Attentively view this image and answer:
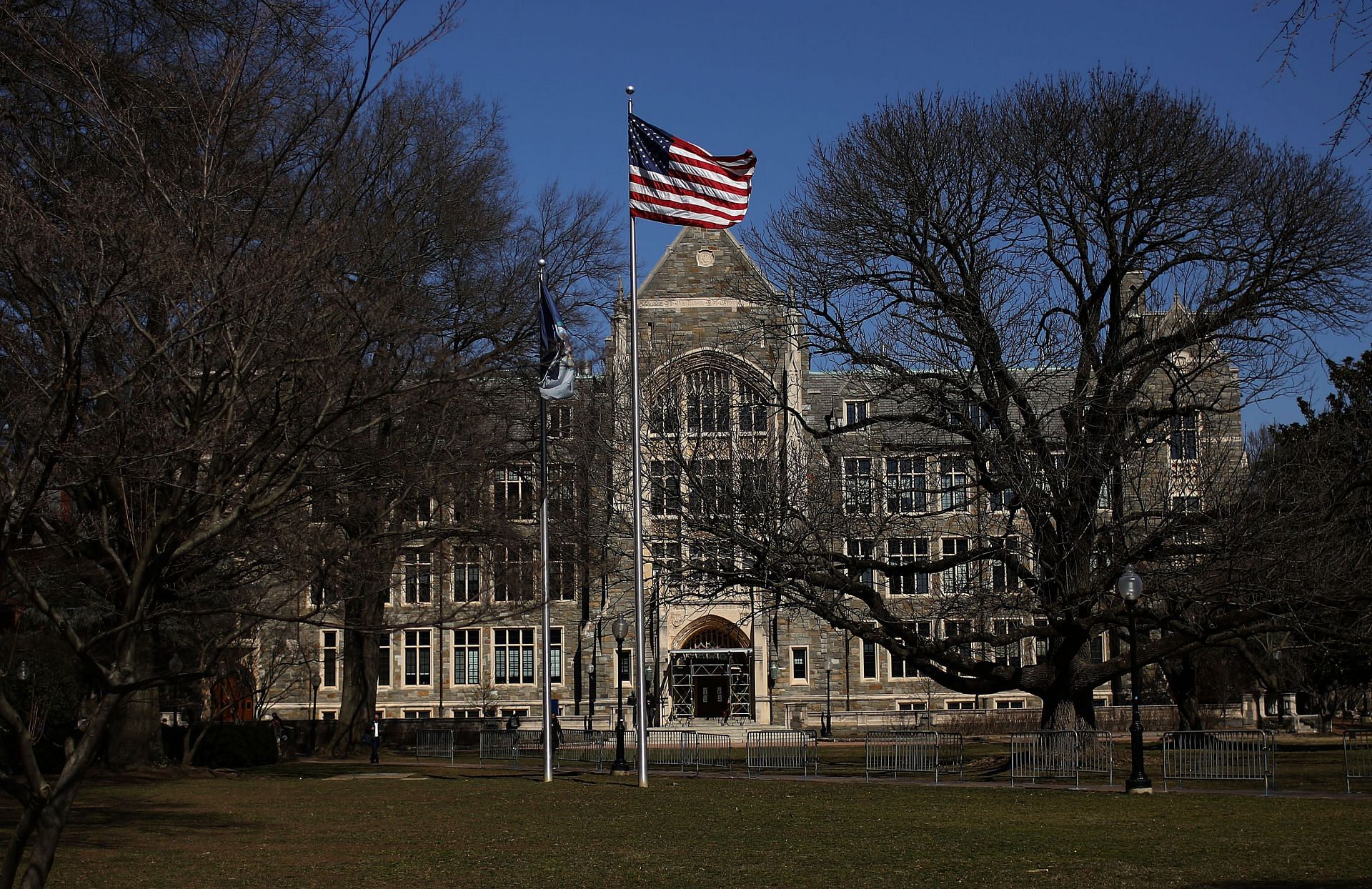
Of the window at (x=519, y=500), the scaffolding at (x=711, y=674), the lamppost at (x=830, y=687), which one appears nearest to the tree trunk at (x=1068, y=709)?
the window at (x=519, y=500)

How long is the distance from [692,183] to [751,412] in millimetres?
15408

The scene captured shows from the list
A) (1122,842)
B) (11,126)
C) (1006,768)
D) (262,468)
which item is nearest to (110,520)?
(262,468)

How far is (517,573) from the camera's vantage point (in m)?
30.5

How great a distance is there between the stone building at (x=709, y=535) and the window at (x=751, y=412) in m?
0.20

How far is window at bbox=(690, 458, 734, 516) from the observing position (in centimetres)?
→ 2483

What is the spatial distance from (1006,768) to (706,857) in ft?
46.0

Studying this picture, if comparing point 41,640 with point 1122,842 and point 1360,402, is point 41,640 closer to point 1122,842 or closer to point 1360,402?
point 1122,842

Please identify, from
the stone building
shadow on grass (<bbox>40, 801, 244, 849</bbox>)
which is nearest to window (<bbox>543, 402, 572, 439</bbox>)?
the stone building

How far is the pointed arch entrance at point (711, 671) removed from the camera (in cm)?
5219

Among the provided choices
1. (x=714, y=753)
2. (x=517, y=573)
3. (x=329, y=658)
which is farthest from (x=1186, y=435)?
(x=329, y=658)

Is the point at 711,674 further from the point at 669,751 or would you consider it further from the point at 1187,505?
the point at 1187,505

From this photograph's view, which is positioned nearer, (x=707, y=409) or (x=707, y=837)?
(x=707, y=837)

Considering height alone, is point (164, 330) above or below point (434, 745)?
above

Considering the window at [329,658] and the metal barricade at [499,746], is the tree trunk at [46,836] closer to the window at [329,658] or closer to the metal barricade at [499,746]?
the metal barricade at [499,746]
